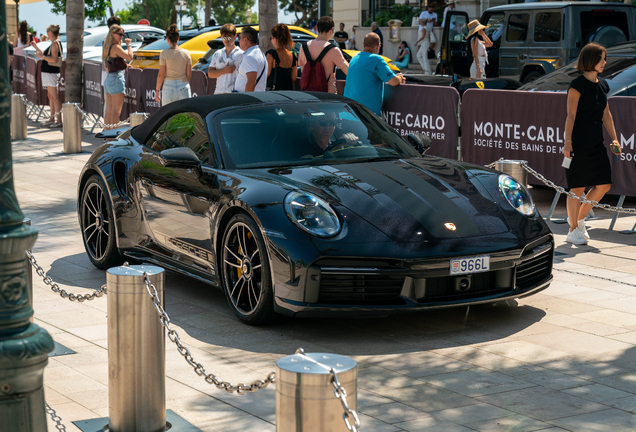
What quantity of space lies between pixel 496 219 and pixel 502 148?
5091mm

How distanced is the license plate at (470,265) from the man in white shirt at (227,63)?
24.5 ft

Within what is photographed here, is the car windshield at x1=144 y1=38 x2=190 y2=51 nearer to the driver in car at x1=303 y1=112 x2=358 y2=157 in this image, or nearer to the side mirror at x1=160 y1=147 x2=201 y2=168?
the driver in car at x1=303 y1=112 x2=358 y2=157

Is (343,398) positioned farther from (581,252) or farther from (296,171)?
(581,252)

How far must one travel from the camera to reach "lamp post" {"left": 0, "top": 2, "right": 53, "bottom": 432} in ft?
10.00

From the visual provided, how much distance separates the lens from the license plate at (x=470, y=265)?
5.64 metres

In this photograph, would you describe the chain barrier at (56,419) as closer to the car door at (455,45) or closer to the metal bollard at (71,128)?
the metal bollard at (71,128)

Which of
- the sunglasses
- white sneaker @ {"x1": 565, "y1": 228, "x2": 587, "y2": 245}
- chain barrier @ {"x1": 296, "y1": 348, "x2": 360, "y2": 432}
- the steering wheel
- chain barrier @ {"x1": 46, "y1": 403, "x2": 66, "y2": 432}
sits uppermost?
the sunglasses

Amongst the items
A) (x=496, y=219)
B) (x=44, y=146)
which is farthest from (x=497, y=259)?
(x=44, y=146)

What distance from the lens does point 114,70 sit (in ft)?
53.8

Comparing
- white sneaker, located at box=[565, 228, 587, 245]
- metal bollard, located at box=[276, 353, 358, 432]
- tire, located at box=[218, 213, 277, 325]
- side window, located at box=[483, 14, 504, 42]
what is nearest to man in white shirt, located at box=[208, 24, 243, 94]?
white sneaker, located at box=[565, 228, 587, 245]

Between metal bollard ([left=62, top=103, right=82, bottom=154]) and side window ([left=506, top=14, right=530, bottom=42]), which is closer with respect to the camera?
metal bollard ([left=62, top=103, right=82, bottom=154])

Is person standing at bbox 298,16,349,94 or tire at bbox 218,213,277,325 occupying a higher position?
person standing at bbox 298,16,349,94

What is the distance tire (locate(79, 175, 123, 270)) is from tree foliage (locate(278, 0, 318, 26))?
6062 centimetres

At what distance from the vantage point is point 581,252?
8273mm
